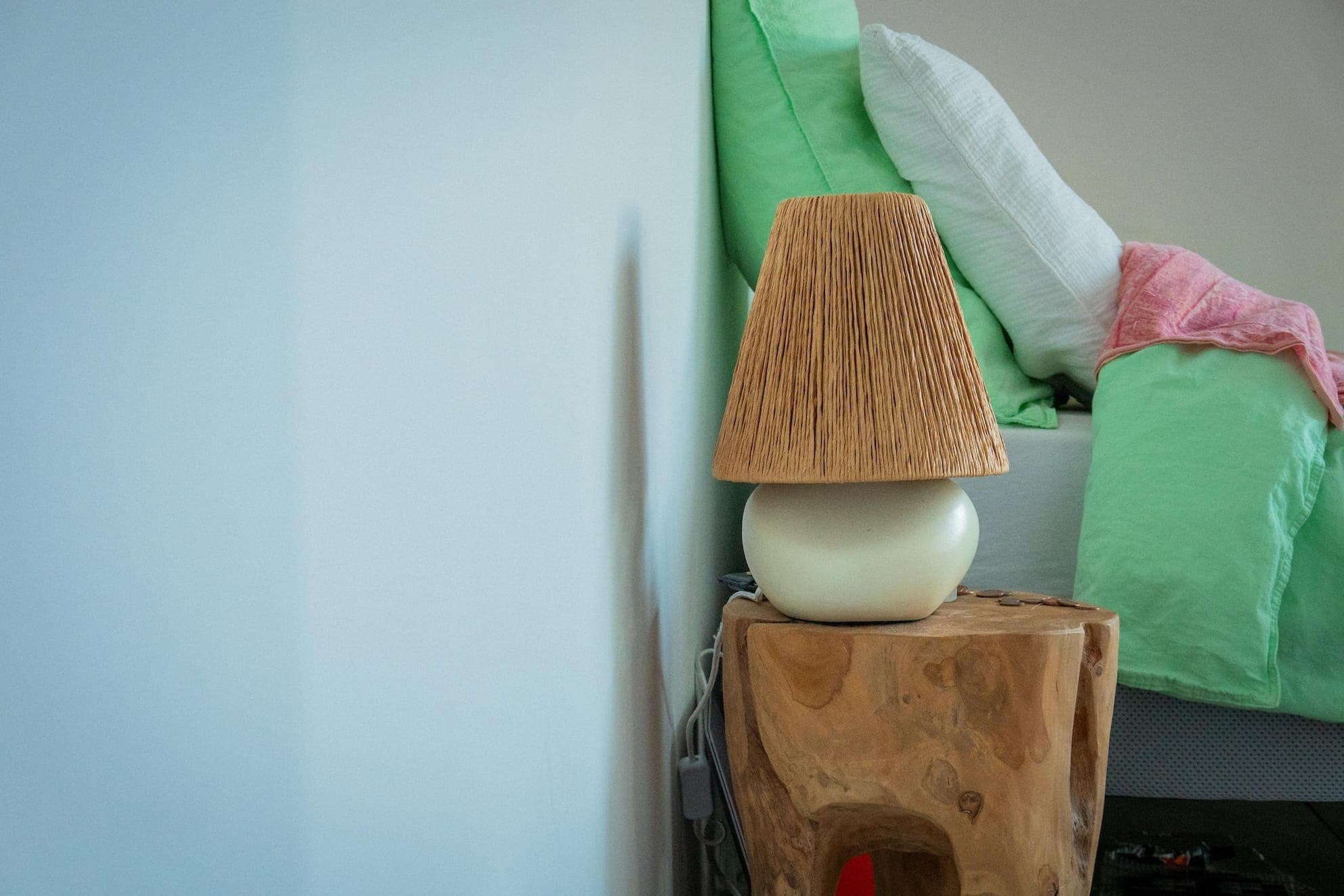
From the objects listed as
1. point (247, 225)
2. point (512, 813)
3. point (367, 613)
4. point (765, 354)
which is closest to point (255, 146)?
point (247, 225)

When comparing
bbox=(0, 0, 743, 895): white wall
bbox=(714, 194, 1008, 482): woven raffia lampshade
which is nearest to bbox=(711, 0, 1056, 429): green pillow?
bbox=(714, 194, 1008, 482): woven raffia lampshade

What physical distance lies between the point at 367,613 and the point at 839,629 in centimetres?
48

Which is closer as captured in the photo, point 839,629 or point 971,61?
point 839,629

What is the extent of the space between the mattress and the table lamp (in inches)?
19.4

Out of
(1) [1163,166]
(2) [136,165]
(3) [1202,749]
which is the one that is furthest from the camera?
(1) [1163,166]

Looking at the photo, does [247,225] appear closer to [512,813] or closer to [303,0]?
[303,0]

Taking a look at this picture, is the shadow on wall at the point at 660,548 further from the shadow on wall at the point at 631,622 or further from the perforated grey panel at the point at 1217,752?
the perforated grey panel at the point at 1217,752

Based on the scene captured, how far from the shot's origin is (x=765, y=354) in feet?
2.47

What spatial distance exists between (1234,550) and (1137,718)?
0.23 metres

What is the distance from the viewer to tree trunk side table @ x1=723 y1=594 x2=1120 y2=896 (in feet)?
2.32

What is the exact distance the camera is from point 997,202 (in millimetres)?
1328

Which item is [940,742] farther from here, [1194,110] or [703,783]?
[1194,110]

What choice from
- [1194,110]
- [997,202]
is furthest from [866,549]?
[1194,110]

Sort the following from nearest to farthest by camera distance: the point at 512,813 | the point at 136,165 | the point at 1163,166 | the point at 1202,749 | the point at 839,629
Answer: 1. the point at 136,165
2. the point at 512,813
3. the point at 839,629
4. the point at 1202,749
5. the point at 1163,166
